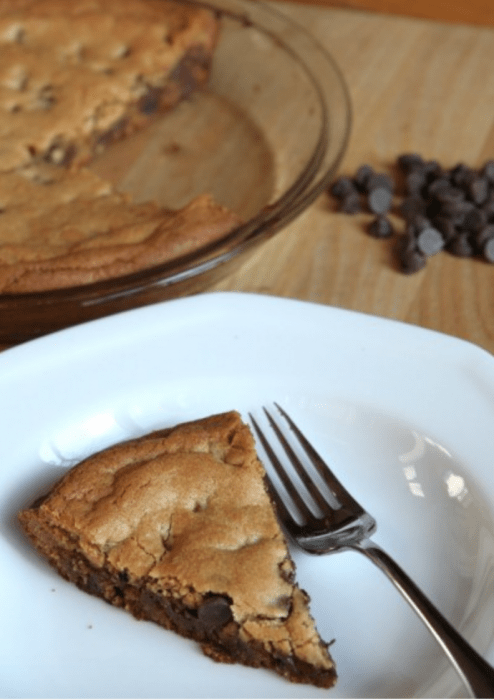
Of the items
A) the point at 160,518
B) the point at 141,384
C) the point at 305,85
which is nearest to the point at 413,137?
the point at 305,85

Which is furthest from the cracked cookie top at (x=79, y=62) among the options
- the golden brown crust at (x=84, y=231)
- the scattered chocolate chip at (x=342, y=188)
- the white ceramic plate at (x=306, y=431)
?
the white ceramic plate at (x=306, y=431)

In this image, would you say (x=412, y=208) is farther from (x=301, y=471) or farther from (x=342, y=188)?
(x=301, y=471)

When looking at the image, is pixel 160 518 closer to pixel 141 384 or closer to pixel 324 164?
pixel 141 384

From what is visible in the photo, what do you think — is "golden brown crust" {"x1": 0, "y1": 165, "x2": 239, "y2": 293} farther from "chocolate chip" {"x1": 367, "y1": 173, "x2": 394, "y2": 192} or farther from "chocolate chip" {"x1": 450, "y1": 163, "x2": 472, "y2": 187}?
"chocolate chip" {"x1": 450, "y1": 163, "x2": 472, "y2": 187}

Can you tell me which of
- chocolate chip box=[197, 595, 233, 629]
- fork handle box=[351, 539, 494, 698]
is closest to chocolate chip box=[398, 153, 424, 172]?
fork handle box=[351, 539, 494, 698]

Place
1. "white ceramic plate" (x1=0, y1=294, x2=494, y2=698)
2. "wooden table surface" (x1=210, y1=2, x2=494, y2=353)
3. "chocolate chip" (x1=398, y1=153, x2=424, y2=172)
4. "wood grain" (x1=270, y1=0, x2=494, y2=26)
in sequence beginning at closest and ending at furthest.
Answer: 1. "white ceramic plate" (x1=0, y1=294, x2=494, y2=698)
2. "wooden table surface" (x1=210, y1=2, x2=494, y2=353)
3. "chocolate chip" (x1=398, y1=153, x2=424, y2=172)
4. "wood grain" (x1=270, y1=0, x2=494, y2=26)

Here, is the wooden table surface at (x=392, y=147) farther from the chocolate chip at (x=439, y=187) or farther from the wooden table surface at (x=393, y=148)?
the chocolate chip at (x=439, y=187)
